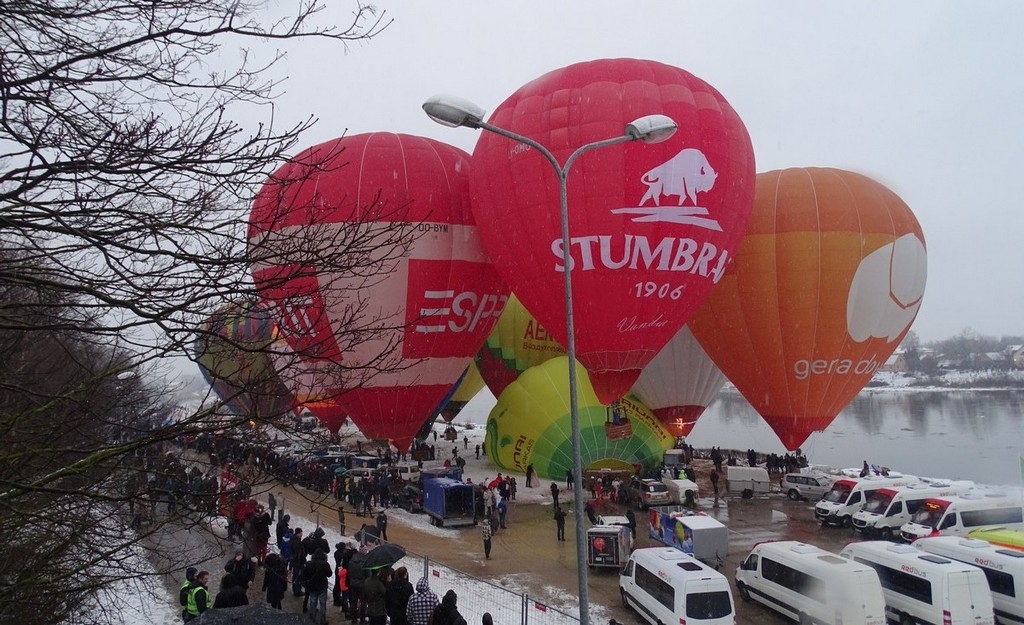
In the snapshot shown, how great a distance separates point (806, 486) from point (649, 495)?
5693 millimetres

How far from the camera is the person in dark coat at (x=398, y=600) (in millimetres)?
8430

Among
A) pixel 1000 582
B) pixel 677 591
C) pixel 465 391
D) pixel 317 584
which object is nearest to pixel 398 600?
pixel 317 584

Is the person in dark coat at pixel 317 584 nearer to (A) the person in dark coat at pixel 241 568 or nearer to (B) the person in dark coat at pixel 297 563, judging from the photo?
(A) the person in dark coat at pixel 241 568

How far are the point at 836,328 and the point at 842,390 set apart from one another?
1.93m

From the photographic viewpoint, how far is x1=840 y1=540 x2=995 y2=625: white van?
10.3 metres

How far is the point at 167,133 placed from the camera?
3986 millimetres

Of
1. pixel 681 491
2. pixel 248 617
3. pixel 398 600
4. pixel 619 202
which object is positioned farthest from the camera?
pixel 681 491

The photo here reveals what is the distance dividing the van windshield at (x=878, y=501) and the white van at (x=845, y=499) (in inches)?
12.3

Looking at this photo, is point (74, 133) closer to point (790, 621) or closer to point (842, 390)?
point (790, 621)

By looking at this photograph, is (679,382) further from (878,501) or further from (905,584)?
(905,584)

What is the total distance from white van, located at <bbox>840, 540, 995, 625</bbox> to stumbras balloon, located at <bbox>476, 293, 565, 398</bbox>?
62.6 ft

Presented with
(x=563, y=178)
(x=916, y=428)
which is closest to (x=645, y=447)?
(x=563, y=178)

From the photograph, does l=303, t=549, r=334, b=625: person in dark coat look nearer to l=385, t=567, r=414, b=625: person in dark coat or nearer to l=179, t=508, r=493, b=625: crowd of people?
l=179, t=508, r=493, b=625: crowd of people

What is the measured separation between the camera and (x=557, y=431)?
23141 mm
